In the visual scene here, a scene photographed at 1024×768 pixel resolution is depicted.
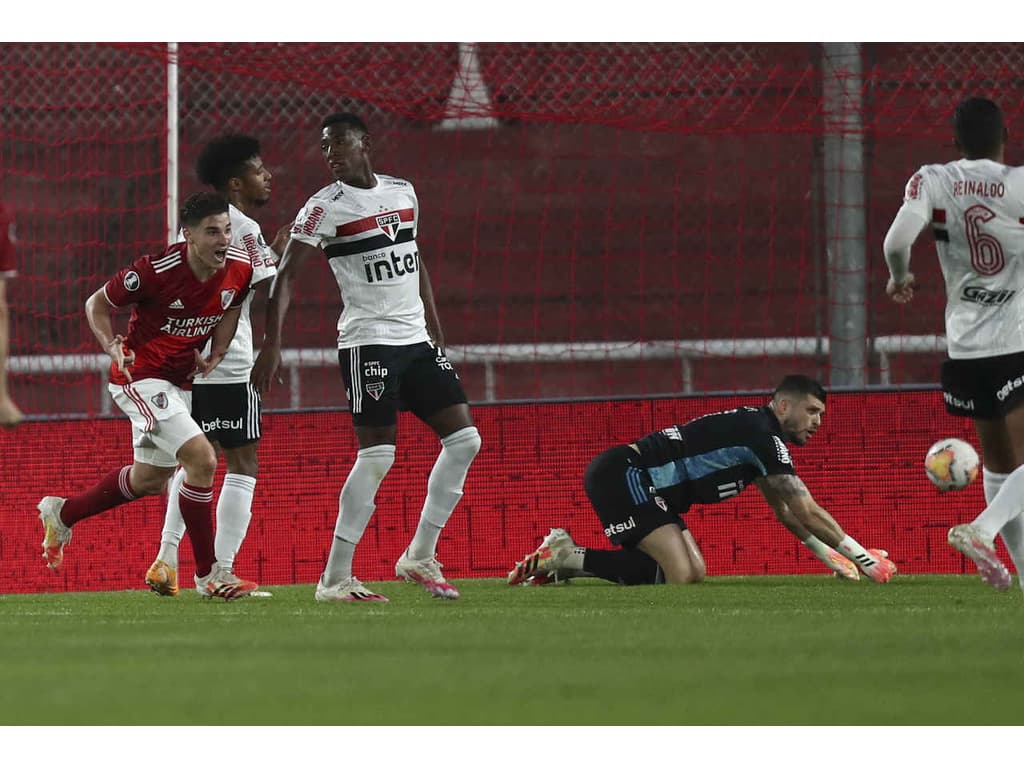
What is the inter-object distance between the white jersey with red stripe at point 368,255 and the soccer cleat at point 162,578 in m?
1.37

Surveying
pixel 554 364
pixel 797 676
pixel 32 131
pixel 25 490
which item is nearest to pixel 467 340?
pixel 554 364

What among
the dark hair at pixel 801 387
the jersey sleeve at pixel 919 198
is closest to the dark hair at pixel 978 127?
the jersey sleeve at pixel 919 198

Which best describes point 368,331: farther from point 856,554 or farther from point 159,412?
point 856,554

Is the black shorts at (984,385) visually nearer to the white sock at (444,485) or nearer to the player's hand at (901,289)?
the player's hand at (901,289)

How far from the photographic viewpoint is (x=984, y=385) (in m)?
6.72

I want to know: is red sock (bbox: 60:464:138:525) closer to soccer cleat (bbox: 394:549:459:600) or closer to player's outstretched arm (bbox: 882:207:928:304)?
soccer cleat (bbox: 394:549:459:600)

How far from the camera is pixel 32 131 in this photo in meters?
17.0

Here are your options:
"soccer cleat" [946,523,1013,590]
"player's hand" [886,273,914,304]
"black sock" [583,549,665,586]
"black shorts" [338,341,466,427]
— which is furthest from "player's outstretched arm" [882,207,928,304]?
"black sock" [583,549,665,586]

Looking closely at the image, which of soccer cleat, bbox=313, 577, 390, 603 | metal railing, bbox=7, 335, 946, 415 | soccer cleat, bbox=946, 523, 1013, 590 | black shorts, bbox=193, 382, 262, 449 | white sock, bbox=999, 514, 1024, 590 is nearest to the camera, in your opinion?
soccer cleat, bbox=946, 523, 1013, 590

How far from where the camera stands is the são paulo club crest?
7500 millimetres

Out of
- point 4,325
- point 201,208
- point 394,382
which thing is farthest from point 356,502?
point 4,325

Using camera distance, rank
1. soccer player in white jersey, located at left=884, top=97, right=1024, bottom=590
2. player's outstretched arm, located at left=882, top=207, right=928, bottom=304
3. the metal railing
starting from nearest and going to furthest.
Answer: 1. player's outstretched arm, located at left=882, top=207, right=928, bottom=304
2. soccer player in white jersey, located at left=884, top=97, right=1024, bottom=590
3. the metal railing

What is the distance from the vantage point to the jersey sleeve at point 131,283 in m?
7.59

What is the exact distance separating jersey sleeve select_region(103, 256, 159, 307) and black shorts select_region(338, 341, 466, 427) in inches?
35.6
